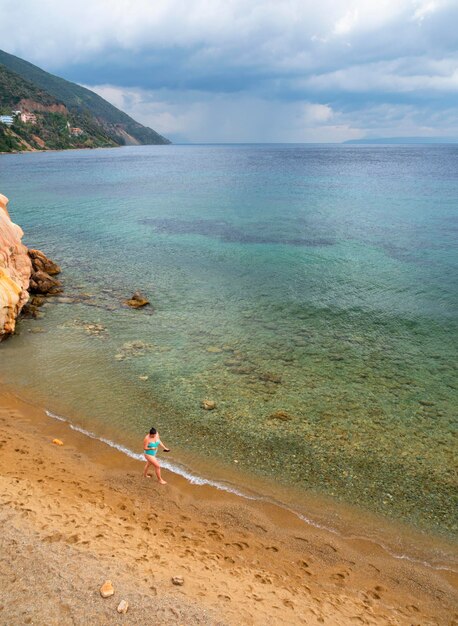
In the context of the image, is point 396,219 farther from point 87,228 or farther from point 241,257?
point 87,228

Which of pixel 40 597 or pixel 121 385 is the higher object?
pixel 40 597

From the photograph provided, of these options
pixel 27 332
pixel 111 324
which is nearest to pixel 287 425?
pixel 111 324

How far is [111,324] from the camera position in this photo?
2544 cm

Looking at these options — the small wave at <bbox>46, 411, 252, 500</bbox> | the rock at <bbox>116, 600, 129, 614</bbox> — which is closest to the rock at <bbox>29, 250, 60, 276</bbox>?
the small wave at <bbox>46, 411, 252, 500</bbox>

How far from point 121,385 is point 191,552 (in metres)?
Result: 9.94

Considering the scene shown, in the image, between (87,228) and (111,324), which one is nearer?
(111,324)

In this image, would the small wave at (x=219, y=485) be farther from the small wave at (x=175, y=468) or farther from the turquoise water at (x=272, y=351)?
the turquoise water at (x=272, y=351)

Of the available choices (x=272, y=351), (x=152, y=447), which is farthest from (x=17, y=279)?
(x=152, y=447)

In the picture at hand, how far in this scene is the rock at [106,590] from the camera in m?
8.67

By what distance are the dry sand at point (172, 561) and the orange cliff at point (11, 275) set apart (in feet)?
33.6

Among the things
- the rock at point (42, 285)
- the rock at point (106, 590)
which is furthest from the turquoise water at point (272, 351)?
the rock at point (106, 590)

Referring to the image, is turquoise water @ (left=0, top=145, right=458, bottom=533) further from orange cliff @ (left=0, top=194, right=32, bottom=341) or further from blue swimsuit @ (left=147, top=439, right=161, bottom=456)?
blue swimsuit @ (left=147, top=439, right=161, bottom=456)

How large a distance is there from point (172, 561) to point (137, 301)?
20.1 m

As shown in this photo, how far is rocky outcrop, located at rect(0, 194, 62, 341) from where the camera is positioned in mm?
22878
